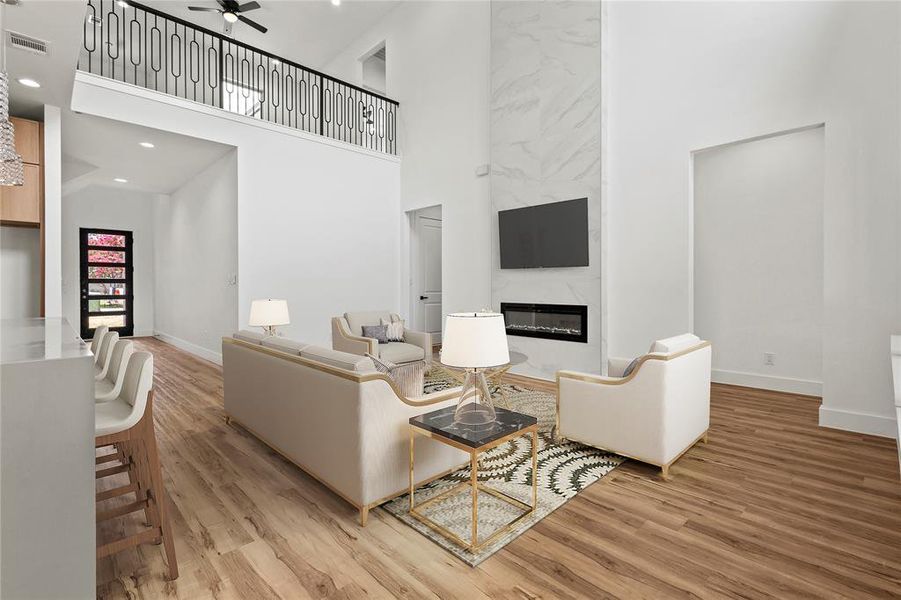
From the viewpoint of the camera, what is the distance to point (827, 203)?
11.6 ft

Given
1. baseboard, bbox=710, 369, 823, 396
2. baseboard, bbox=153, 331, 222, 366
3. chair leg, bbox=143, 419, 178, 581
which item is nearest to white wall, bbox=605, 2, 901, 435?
baseboard, bbox=710, 369, 823, 396

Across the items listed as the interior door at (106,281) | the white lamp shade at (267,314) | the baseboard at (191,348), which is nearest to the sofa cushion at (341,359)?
the white lamp shade at (267,314)

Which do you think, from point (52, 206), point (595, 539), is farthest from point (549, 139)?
point (52, 206)

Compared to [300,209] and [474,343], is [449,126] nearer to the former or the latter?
[300,209]

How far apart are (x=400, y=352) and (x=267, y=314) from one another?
1.52 m

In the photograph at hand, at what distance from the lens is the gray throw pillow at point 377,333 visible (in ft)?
16.9

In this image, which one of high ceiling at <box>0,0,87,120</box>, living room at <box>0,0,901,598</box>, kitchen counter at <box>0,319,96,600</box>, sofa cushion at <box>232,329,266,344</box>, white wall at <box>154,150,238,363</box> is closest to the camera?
kitchen counter at <box>0,319,96,600</box>

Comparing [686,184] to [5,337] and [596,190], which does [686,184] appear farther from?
[5,337]

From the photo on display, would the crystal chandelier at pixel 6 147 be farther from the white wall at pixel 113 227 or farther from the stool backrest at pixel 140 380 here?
the white wall at pixel 113 227

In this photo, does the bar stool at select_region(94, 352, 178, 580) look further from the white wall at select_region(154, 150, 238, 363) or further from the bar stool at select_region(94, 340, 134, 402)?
the white wall at select_region(154, 150, 238, 363)

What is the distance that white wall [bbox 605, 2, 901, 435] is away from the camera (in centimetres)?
332

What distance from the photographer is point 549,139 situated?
17.7 ft

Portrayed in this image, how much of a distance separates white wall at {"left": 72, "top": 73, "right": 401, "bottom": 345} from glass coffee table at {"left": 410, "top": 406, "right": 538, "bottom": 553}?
4.37m

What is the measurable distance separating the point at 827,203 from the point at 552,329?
287 centimetres
